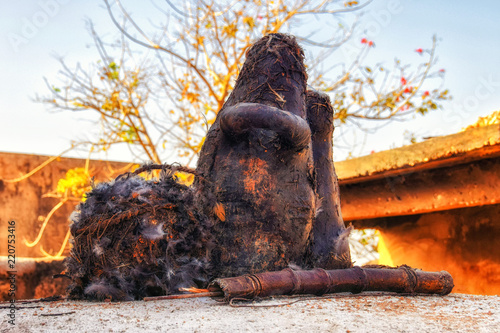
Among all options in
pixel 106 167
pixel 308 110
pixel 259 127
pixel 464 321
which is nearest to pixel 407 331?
pixel 464 321

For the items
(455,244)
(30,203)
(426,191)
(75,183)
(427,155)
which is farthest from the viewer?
(30,203)

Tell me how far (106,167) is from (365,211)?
434 centimetres

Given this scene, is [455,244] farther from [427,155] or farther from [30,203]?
[30,203]

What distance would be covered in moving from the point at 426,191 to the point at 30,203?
17.6ft

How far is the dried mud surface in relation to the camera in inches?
44.4

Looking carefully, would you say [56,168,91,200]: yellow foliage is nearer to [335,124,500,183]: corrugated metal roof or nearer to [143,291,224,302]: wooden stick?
[335,124,500,183]: corrugated metal roof

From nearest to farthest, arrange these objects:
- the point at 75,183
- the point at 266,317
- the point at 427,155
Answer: the point at 266,317
the point at 427,155
the point at 75,183

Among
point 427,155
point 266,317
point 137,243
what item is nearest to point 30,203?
point 137,243

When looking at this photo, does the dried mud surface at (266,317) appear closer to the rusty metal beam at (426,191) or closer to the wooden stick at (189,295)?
the wooden stick at (189,295)

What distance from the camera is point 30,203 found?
6.17 meters

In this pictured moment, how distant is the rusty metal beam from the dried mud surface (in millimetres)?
1443

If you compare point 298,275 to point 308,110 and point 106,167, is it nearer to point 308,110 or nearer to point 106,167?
point 308,110

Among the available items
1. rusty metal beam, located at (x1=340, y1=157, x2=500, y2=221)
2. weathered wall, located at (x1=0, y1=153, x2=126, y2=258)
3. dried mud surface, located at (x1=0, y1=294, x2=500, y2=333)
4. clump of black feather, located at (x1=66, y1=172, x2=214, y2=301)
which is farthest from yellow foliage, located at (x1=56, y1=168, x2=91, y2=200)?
dried mud surface, located at (x1=0, y1=294, x2=500, y2=333)

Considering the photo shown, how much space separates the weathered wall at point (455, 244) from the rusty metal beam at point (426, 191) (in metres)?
0.34
